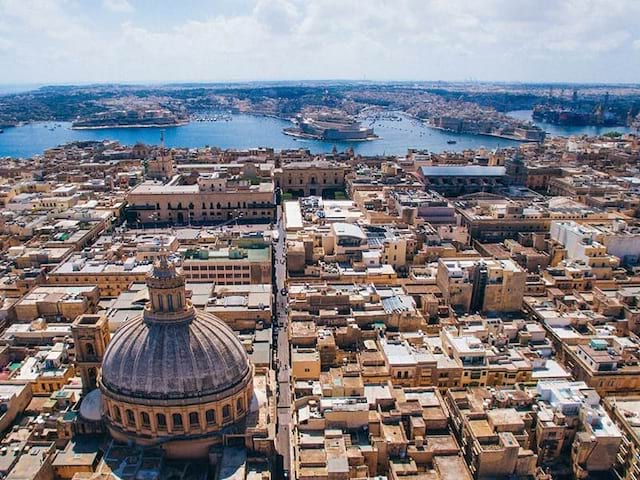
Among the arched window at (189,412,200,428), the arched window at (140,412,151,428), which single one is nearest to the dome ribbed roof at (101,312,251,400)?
the arched window at (140,412,151,428)

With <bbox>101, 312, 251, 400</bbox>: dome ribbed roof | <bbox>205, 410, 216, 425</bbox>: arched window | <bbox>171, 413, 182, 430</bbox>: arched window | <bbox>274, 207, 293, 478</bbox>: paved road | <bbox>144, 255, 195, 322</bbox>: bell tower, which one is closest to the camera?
<bbox>101, 312, 251, 400</bbox>: dome ribbed roof

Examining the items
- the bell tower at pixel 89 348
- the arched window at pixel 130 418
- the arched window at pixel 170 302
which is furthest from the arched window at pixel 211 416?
the bell tower at pixel 89 348

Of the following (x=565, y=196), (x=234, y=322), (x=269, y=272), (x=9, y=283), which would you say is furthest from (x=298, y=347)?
(x=565, y=196)

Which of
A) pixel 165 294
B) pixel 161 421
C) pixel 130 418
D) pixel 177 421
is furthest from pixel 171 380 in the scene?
pixel 165 294

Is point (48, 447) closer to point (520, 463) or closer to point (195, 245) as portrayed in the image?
point (520, 463)

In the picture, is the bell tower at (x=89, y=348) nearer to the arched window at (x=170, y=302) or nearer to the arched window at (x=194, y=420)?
the arched window at (x=170, y=302)

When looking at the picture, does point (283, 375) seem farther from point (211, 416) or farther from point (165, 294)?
point (165, 294)

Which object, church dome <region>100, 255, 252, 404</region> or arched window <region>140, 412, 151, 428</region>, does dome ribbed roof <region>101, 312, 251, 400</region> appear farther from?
arched window <region>140, 412, 151, 428</region>

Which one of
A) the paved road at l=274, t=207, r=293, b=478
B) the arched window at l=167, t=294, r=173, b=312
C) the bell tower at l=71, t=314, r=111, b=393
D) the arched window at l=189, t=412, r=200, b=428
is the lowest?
the paved road at l=274, t=207, r=293, b=478
